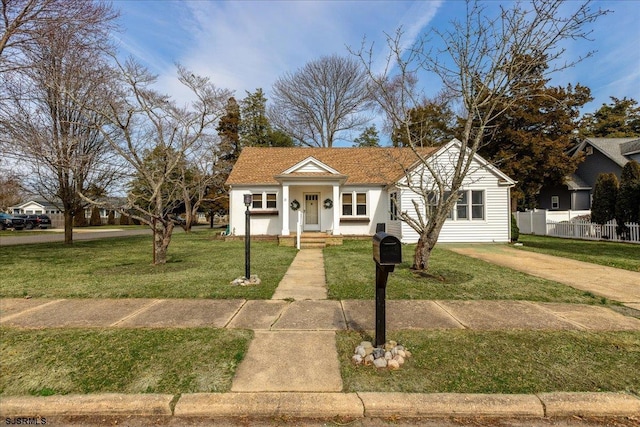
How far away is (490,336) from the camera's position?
3.81m

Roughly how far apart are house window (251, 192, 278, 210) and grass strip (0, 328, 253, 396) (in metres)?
12.8

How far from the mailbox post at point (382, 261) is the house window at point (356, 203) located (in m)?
13.5

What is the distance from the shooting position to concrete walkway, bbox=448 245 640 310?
19.6 feet

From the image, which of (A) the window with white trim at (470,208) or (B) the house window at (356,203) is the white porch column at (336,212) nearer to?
(B) the house window at (356,203)

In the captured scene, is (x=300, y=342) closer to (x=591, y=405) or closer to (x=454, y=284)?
(x=591, y=405)

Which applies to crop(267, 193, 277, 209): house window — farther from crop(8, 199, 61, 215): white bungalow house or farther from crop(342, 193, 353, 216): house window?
crop(8, 199, 61, 215): white bungalow house

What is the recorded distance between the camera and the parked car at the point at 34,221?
32328mm

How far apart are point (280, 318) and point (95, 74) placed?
9494 millimetres

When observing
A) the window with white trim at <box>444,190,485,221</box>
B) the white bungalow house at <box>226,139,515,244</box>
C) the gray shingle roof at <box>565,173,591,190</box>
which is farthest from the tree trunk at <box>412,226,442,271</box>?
the gray shingle roof at <box>565,173,591,190</box>

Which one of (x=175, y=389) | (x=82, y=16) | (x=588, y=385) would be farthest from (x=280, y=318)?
(x=82, y=16)

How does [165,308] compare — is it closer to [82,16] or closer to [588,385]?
[588,385]

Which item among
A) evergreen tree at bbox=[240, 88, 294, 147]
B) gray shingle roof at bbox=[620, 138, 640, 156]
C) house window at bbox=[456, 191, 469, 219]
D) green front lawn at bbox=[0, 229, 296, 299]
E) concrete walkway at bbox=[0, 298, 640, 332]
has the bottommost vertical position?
concrete walkway at bbox=[0, 298, 640, 332]

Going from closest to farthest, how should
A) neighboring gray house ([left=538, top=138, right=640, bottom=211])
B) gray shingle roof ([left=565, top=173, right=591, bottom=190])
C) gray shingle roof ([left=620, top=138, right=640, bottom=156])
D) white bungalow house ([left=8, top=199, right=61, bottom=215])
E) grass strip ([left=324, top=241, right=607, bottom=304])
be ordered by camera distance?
grass strip ([left=324, top=241, right=607, bottom=304]), gray shingle roof ([left=620, top=138, right=640, bottom=156]), neighboring gray house ([left=538, top=138, right=640, bottom=211]), gray shingle roof ([left=565, top=173, right=591, bottom=190]), white bungalow house ([left=8, top=199, right=61, bottom=215])

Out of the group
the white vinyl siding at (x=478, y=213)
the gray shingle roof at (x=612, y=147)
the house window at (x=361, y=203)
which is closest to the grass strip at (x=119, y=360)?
the white vinyl siding at (x=478, y=213)
